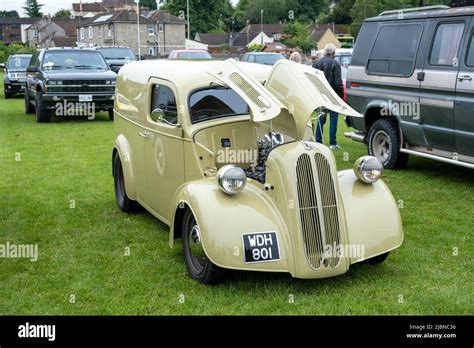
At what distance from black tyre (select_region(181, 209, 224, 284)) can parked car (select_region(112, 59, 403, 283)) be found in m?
0.01

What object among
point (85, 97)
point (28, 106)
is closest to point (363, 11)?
point (28, 106)

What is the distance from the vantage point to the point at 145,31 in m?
85.2

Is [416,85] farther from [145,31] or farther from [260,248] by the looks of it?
[145,31]

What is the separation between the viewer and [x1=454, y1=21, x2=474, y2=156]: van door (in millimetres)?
8609

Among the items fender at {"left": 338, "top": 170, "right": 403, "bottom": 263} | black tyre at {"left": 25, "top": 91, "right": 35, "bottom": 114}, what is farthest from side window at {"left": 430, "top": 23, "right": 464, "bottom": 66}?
black tyre at {"left": 25, "top": 91, "right": 35, "bottom": 114}

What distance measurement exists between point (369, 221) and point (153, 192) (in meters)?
2.55

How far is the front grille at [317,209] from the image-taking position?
16.8 feet

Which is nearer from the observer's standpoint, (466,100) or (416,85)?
(466,100)

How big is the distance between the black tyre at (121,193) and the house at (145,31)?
75989 millimetres

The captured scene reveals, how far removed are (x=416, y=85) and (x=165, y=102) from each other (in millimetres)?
4551

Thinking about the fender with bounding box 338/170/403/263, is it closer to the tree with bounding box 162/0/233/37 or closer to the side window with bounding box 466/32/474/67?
the side window with bounding box 466/32/474/67

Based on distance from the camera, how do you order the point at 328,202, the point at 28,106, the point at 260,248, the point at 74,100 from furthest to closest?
the point at 28,106 < the point at 74,100 < the point at 328,202 < the point at 260,248

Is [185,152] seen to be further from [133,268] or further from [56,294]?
[56,294]

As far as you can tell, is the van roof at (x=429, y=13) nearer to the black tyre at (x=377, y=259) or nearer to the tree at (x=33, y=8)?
the black tyre at (x=377, y=259)
